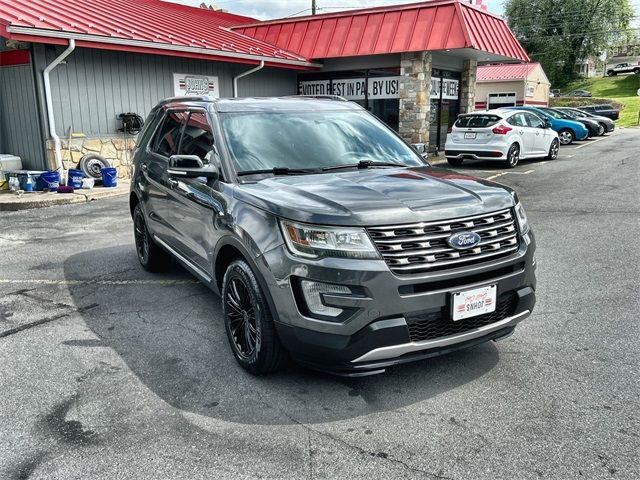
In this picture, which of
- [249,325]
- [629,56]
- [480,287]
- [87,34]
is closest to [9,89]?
[87,34]

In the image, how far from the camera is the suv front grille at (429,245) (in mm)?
3115

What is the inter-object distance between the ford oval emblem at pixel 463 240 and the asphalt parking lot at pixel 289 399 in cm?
93

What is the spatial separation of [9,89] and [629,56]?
110906 millimetres

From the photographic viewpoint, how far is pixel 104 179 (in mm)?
12484

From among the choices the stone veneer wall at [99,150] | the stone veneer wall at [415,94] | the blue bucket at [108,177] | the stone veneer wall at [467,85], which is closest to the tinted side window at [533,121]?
the stone veneer wall at [415,94]

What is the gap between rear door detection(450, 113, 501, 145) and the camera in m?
15.5

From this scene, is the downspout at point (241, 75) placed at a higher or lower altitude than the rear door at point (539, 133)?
higher

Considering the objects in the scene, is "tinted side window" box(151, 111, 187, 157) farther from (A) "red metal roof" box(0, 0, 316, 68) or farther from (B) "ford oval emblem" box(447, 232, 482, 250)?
(A) "red metal roof" box(0, 0, 316, 68)

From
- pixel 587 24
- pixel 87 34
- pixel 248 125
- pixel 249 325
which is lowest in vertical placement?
pixel 249 325

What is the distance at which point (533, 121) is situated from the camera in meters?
17.3

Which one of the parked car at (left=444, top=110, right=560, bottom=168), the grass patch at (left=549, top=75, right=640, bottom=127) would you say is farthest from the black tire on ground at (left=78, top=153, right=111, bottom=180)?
the grass patch at (left=549, top=75, right=640, bottom=127)

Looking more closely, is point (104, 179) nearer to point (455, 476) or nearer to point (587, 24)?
point (455, 476)

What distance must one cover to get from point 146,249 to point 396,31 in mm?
13071

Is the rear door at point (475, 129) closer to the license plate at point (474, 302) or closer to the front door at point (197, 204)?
the front door at point (197, 204)
